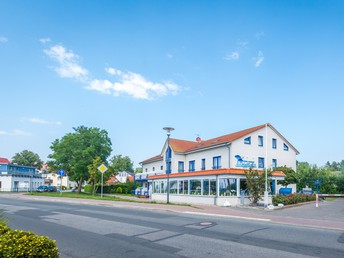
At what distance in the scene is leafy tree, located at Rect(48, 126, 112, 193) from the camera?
4981cm

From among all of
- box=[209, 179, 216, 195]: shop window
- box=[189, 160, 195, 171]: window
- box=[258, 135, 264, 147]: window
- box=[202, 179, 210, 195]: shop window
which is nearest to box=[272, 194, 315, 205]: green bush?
box=[209, 179, 216, 195]: shop window

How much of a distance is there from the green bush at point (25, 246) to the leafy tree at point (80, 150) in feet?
150

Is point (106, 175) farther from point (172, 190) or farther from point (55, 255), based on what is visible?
point (55, 255)

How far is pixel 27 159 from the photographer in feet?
330

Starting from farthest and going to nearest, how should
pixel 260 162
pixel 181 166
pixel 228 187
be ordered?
pixel 181 166 < pixel 260 162 < pixel 228 187

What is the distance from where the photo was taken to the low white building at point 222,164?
82.3ft

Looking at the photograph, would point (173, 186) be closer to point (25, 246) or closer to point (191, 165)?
point (191, 165)

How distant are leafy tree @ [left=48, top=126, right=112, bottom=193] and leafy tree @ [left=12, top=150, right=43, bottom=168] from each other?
52927mm

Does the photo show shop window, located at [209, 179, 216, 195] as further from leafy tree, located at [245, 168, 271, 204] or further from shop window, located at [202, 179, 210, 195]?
leafy tree, located at [245, 168, 271, 204]

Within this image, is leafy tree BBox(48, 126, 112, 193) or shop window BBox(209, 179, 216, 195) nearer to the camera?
shop window BBox(209, 179, 216, 195)

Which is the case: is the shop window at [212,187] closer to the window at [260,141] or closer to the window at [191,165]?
the window at [260,141]

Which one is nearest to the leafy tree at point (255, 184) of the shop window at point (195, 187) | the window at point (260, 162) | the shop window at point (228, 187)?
the shop window at point (228, 187)

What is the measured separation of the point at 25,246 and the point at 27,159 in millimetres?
106882

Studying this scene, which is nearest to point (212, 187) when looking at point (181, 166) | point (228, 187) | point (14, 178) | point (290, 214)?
point (228, 187)
